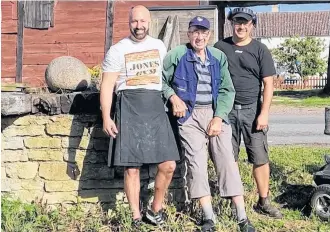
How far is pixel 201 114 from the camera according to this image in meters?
4.67

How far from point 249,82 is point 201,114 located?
602mm

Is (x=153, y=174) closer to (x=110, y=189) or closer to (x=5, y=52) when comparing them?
(x=110, y=189)

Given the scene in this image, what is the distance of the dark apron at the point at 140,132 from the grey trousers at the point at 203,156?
15cm

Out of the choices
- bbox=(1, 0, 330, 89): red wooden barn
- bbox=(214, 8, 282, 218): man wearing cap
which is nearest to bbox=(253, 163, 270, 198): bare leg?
bbox=(214, 8, 282, 218): man wearing cap

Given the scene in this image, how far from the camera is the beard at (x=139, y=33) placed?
14.6ft

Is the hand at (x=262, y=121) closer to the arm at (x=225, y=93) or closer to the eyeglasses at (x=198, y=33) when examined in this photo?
the arm at (x=225, y=93)

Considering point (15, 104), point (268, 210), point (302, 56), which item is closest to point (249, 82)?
point (268, 210)

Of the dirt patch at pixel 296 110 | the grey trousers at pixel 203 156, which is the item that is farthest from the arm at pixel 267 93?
the dirt patch at pixel 296 110

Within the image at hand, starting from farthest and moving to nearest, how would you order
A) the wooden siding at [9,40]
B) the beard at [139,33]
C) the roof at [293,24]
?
the roof at [293,24]
the wooden siding at [9,40]
the beard at [139,33]

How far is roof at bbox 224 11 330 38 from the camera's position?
52.6m

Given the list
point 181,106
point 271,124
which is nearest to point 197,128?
point 181,106

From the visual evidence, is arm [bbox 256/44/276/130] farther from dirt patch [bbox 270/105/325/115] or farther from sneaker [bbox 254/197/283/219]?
dirt patch [bbox 270/105/325/115]

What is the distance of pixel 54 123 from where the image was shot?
17.1ft

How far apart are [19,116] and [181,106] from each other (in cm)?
155
